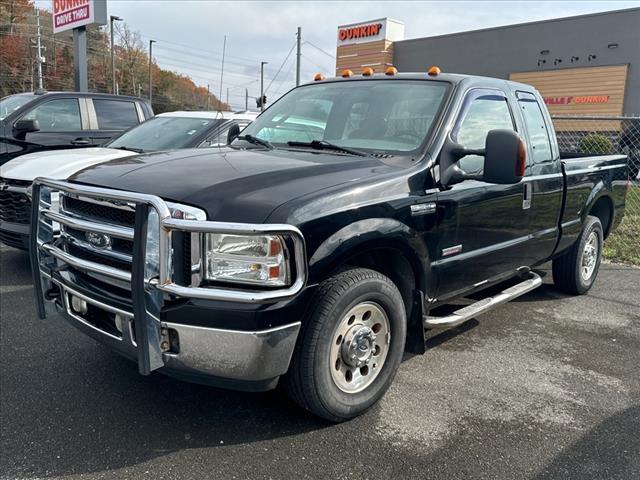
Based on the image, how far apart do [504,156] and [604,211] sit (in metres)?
3.51

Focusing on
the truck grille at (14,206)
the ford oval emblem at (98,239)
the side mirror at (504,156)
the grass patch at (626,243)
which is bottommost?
the grass patch at (626,243)

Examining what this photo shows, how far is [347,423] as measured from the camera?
3066 mm

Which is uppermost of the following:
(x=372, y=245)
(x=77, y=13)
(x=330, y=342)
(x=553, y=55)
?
(x=553, y=55)

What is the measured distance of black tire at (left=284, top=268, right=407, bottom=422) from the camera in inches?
106

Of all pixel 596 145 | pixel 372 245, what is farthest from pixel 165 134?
pixel 596 145

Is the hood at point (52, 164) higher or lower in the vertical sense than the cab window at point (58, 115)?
lower

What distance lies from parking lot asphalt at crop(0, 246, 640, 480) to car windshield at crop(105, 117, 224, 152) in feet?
8.60

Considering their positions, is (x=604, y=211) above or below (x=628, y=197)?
above

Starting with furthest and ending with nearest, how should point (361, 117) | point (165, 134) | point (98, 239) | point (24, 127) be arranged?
point (24, 127), point (165, 134), point (361, 117), point (98, 239)

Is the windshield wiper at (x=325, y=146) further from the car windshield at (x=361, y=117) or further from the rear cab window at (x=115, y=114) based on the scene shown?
the rear cab window at (x=115, y=114)

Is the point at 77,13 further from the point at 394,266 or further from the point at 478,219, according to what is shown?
the point at 394,266

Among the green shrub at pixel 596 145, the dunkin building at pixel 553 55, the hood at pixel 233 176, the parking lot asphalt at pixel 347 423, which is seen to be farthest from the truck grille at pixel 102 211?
the dunkin building at pixel 553 55

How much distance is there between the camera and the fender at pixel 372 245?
2.69 meters

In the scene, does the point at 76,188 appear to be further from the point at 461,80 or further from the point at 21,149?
the point at 21,149
